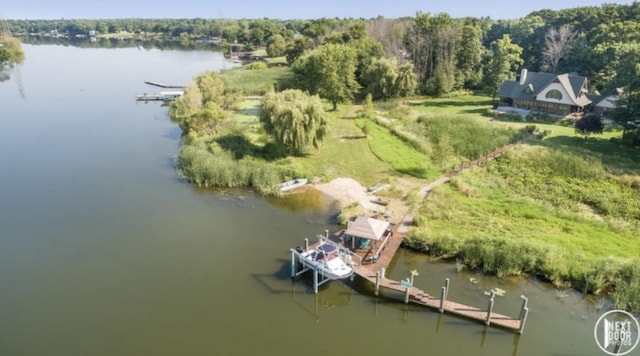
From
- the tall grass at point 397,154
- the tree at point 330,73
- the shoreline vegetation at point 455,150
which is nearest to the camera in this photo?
the shoreline vegetation at point 455,150

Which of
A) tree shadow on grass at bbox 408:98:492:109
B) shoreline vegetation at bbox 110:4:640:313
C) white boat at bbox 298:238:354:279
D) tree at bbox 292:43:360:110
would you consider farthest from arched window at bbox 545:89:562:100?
white boat at bbox 298:238:354:279

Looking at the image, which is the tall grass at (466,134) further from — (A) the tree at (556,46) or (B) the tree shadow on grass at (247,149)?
(A) the tree at (556,46)

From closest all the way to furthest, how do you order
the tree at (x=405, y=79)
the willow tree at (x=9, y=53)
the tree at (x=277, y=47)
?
the tree at (x=405, y=79) < the willow tree at (x=9, y=53) < the tree at (x=277, y=47)

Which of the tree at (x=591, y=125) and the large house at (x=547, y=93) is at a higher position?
the large house at (x=547, y=93)

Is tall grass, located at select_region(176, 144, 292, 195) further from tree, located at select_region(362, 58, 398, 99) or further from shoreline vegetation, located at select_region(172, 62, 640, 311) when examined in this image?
tree, located at select_region(362, 58, 398, 99)

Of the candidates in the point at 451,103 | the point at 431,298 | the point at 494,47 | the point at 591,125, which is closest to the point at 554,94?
the point at 451,103

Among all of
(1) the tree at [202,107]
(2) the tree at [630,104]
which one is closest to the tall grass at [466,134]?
(2) the tree at [630,104]

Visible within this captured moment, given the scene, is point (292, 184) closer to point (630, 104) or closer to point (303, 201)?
point (303, 201)
